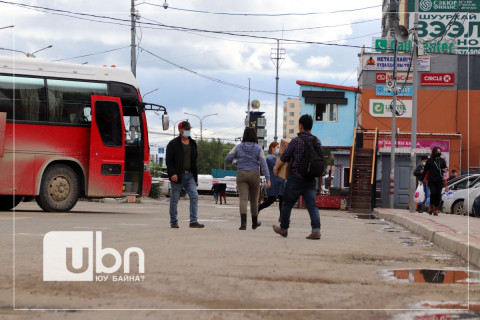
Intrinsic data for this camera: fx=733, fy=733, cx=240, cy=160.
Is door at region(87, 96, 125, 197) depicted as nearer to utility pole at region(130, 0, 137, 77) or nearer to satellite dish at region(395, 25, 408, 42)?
satellite dish at region(395, 25, 408, 42)

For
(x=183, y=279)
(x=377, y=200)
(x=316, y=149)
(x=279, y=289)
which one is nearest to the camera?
(x=279, y=289)

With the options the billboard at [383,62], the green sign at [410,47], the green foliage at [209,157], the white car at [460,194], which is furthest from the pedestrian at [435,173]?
the green foliage at [209,157]

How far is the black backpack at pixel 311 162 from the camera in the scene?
10773mm

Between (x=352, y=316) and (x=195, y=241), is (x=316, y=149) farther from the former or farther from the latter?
(x=352, y=316)

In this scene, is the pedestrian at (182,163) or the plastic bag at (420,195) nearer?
the pedestrian at (182,163)

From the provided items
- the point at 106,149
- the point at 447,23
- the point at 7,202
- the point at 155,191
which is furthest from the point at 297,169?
the point at 447,23

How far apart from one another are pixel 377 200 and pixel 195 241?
2485 cm

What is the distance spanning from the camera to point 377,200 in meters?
33.8

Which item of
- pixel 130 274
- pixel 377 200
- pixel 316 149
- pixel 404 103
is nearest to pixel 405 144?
pixel 404 103

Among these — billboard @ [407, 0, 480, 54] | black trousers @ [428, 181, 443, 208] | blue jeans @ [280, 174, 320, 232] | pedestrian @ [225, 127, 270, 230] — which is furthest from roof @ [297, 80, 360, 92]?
blue jeans @ [280, 174, 320, 232]

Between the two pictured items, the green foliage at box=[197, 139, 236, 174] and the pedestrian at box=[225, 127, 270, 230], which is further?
the green foliage at box=[197, 139, 236, 174]

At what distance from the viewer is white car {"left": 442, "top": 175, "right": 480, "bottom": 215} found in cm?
2352

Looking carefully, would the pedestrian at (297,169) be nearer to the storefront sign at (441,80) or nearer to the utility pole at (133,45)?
the utility pole at (133,45)

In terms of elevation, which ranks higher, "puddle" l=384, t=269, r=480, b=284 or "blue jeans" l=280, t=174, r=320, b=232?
"blue jeans" l=280, t=174, r=320, b=232
